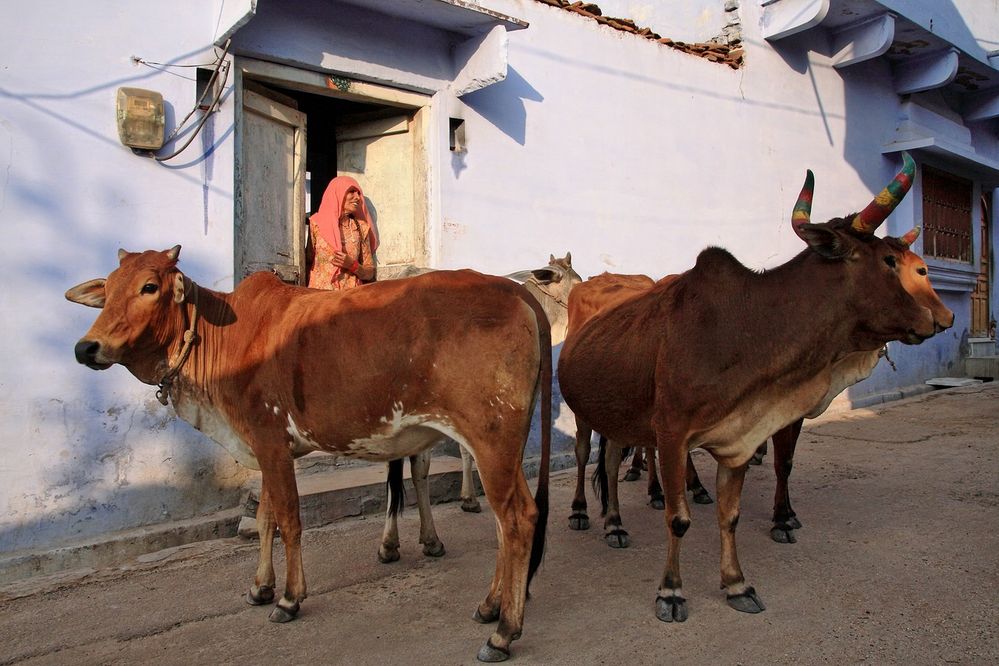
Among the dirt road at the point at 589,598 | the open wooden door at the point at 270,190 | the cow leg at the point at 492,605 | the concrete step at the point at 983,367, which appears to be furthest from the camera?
the concrete step at the point at 983,367

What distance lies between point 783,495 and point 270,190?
453cm

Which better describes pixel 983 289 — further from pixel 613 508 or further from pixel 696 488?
pixel 613 508

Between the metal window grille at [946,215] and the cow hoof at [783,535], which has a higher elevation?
the metal window grille at [946,215]

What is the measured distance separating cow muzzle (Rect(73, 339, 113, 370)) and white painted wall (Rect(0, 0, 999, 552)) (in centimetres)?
154

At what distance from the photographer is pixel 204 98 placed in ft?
17.5

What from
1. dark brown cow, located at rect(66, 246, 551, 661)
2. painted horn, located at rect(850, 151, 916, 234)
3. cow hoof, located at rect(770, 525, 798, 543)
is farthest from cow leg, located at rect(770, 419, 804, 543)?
dark brown cow, located at rect(66, 246, 551, 661)

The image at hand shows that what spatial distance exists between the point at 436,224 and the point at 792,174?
5.78 metres

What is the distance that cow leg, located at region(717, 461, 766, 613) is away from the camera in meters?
3.70

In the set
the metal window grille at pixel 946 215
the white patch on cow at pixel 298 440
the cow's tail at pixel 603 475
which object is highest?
the metal window grille at pixel 946 215

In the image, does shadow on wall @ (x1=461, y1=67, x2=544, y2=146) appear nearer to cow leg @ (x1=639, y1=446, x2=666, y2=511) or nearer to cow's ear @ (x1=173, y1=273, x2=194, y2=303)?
cow leg @ (x1=639, y1=446, x2=666, y2=511)

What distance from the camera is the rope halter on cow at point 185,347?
12.5 feet

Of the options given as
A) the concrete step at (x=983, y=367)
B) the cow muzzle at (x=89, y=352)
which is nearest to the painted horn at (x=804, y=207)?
the cow muzzle at (x=89, y=352)

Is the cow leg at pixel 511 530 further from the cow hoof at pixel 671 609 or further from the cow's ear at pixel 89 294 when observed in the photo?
the cow's ear at pixel 89 294

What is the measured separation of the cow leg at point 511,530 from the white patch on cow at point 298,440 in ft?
3.06
